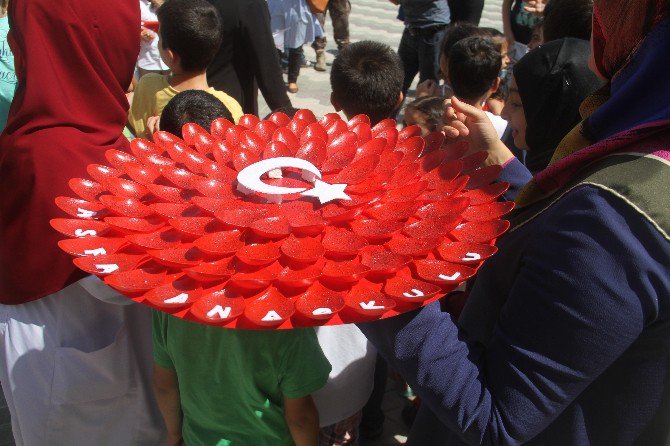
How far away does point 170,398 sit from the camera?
1.61 metres

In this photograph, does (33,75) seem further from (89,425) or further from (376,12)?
(376,12)

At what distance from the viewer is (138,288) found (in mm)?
888

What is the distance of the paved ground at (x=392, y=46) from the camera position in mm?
2584

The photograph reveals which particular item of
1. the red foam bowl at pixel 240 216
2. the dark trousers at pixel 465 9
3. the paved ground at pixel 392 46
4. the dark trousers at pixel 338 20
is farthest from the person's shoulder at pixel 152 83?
the dark trousers at pixel 338 20

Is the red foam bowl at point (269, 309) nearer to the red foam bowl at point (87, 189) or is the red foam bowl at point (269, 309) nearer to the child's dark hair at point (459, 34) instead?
the red foam bowl at point (87, 189)

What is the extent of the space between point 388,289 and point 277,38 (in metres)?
5.83

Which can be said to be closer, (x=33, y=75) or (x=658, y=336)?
(x=658, y=336)

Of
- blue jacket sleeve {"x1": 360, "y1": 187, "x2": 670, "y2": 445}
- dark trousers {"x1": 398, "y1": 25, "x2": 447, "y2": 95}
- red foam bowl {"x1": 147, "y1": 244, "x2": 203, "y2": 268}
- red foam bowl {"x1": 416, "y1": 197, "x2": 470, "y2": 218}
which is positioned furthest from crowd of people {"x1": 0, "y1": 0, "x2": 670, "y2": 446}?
dark trousers {"x1": 398, "y1": 25, "x2": 447, "y2": 95}

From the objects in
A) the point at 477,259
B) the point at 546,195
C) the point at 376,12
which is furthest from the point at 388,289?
the point at 376,12

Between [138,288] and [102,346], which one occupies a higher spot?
[138,288]

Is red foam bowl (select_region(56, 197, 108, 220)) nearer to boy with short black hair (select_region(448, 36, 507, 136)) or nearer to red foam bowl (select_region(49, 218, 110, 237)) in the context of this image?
red foam bowl (select_region(49, 218, 110, 237))

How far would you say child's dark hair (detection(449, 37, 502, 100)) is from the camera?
9.94ft

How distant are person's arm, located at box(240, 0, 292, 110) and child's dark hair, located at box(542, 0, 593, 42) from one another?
1380mm

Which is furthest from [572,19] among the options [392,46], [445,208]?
[392,46]
